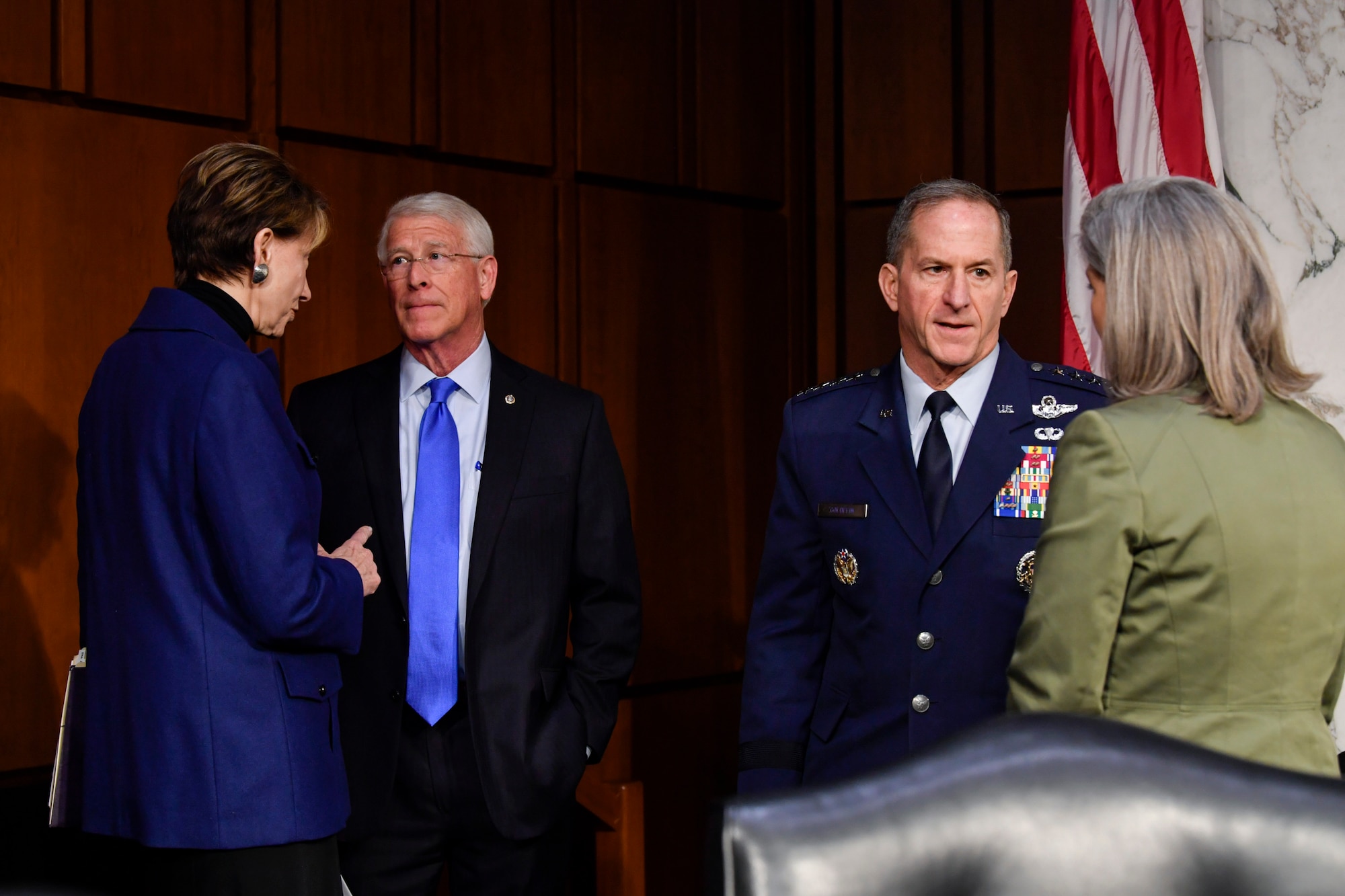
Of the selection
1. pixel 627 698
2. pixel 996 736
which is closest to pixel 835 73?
pixel 627 698

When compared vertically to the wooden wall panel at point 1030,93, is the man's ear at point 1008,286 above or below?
below

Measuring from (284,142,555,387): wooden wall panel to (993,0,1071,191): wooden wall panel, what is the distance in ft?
5.13

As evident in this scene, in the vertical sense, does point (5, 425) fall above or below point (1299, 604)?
above

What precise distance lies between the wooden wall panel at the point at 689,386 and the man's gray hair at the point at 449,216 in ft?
4.22

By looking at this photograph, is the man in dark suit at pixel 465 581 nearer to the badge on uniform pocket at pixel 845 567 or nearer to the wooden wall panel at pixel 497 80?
the badge on uniform pocket at pixel 845 567

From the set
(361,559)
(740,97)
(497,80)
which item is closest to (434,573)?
(361,559)

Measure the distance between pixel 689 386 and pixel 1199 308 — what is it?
2.97 meters

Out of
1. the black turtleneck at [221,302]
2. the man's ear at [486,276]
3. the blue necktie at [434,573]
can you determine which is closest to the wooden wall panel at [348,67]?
the man's ear at [486,276]

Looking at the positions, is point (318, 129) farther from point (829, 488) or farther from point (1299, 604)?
point (1299, 604)

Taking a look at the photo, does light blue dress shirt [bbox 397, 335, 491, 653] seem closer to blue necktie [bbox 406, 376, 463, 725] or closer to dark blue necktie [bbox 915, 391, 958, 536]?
A: blue necktie [bbox 406, 376, 463, 725]

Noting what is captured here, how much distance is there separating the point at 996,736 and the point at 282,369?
2.77m

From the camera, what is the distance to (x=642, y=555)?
168 inches

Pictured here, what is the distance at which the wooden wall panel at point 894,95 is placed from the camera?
176 inches

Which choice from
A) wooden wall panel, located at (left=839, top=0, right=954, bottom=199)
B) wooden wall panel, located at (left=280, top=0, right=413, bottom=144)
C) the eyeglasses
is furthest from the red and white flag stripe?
wooden wall panel, located at (left=280, top=0, right=413, bottom=144)
